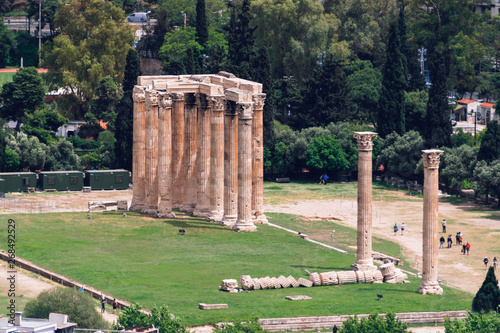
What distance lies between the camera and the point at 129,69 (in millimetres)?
163250

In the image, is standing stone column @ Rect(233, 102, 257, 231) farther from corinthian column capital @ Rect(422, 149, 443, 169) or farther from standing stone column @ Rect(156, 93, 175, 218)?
corinthian column capital @ Rect(422, 149, 443, 169)

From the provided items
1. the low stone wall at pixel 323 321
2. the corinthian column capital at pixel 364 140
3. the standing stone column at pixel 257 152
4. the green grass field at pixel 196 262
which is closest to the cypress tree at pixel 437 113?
the green grass field at pixel 196 262

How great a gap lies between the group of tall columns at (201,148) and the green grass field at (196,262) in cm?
237

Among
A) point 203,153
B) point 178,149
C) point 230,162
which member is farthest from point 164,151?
point 230,162

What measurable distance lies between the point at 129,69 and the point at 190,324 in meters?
79.3

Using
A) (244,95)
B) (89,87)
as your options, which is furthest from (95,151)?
(244,95)

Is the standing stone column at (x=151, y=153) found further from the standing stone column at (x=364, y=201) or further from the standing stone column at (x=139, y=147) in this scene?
the standing stone column at (x=364, y=201)

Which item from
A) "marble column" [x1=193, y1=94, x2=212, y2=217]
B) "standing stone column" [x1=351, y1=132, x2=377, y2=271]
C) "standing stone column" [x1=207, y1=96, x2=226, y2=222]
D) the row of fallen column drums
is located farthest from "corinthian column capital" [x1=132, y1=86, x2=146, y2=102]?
the row of fallen column drums

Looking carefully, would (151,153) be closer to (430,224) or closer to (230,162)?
(230,162)

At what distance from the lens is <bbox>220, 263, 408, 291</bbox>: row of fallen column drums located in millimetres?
97312

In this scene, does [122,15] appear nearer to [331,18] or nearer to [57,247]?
[331,18]

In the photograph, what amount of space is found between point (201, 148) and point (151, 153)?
4.86 m

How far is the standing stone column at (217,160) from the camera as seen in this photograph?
123m

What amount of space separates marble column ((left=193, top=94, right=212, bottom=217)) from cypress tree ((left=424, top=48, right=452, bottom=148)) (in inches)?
1632
